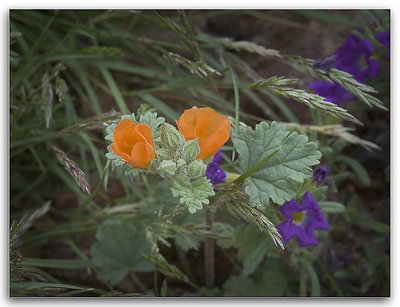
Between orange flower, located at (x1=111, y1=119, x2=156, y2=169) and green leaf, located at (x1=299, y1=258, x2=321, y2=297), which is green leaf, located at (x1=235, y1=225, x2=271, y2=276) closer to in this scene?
green leaf, located at (x1=299, y1=258, x2=321, y2=297)

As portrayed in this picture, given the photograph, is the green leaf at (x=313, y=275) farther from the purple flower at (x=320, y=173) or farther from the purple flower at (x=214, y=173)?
the purple flower at (x=214, y=173)

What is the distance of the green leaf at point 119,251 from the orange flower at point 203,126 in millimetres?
852

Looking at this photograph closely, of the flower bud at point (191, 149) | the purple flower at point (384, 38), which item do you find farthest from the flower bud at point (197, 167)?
the purple flower at point (384, 38)

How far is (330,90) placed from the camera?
6.20ft

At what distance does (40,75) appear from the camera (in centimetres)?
215

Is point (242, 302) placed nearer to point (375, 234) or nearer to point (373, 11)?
point (375, 234)

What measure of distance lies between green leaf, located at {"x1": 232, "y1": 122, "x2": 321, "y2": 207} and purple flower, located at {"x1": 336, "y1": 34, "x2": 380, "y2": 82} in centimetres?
66

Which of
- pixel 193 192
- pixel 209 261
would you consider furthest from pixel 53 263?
pixel 193 192

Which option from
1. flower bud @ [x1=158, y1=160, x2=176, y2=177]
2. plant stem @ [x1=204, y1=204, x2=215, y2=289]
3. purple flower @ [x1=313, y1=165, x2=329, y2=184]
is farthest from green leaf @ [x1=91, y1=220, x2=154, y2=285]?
flower bud @ [x1=158, y1=160, x2=176, y2=177]

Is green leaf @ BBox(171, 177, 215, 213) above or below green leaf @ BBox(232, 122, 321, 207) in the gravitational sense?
below

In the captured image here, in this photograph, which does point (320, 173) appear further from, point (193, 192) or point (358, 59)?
point (358, 59)

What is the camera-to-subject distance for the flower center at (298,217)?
1648 mm

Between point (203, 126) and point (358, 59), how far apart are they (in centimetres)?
100

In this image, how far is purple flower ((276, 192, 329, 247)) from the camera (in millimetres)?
1558
